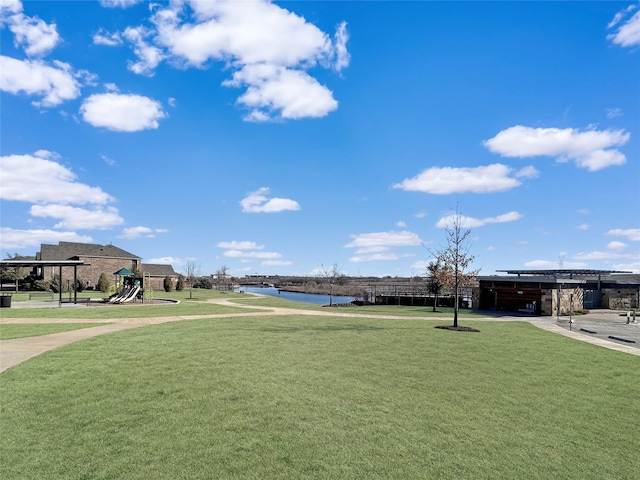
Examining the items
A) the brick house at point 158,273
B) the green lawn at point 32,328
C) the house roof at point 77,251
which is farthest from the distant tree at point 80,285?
the green lawn at point 32,328

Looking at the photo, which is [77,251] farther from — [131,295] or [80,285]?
[131,295]

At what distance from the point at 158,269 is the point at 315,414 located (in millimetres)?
69465

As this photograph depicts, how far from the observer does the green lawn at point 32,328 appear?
50.6ft

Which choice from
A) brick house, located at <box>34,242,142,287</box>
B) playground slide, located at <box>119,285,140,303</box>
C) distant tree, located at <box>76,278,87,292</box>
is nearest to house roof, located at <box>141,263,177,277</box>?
brick house, located at <box>34,242,142,287</box>

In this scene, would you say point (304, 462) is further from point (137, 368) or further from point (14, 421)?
point (137, 368)

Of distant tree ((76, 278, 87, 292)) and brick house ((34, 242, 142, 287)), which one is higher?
brick house ((34, 242, 142, 287))

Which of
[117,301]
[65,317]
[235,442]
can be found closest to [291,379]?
[235,442]

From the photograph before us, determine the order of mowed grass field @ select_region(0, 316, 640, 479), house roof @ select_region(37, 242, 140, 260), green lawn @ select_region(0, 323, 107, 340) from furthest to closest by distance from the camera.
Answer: house roof @ select_region(37, 242, 140, 260), green lawn @ select_region(0, 323, 107, 340), mowed grass field @ select_region(0, 316, 640, 479)

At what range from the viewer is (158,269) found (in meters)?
69.4

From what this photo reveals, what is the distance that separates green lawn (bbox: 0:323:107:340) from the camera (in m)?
15.4

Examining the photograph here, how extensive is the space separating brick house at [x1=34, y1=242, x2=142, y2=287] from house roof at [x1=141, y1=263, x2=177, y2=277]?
4759 millimetres

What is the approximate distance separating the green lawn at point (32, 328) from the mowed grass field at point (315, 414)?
4.66 m

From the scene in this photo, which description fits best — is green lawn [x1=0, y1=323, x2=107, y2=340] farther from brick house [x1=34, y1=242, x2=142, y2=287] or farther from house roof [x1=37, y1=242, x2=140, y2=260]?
house roof [x1=37, y1=242, x2=140, y2=260]

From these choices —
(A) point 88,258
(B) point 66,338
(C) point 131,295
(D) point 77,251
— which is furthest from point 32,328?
(D) point 77,251
